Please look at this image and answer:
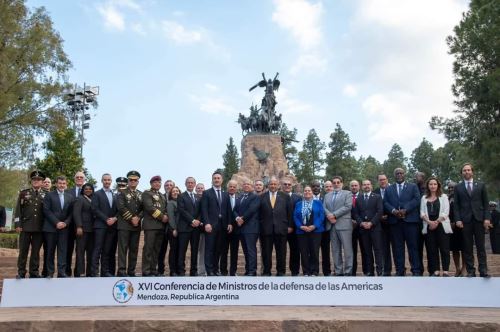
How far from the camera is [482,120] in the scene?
727 inches

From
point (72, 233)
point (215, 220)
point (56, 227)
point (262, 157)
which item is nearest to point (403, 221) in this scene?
point (215, 220)

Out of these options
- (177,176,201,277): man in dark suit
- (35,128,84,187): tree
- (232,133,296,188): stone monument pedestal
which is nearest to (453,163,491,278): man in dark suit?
(177,176,201,277): man in dark suit

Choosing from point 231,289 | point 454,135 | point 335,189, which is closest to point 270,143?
point 454,135

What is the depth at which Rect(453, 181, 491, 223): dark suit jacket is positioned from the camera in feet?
21.2

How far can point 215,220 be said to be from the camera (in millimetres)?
6996

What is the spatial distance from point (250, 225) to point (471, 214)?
10.5ft

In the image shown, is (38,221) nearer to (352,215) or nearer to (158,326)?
(158,326)

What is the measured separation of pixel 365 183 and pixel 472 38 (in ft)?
45.5

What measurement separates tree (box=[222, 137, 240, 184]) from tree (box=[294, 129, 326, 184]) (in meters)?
7.61

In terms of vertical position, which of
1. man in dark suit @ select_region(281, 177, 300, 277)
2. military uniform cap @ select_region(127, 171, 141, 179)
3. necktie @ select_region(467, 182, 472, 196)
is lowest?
man in dark suit @ select_region(281, 177, 300, 277)

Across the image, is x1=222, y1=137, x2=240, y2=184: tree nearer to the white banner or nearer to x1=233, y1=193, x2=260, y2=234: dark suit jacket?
x1=233, y1=193, x2=260, y2=234: dark suit jacket

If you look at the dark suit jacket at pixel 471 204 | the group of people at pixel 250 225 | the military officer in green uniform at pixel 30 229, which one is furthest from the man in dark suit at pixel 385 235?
the military officer in green uniform at pixel 30 229

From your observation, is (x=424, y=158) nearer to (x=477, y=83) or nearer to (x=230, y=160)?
(x=230, y=160)

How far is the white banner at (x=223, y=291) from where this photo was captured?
5.54 metres
